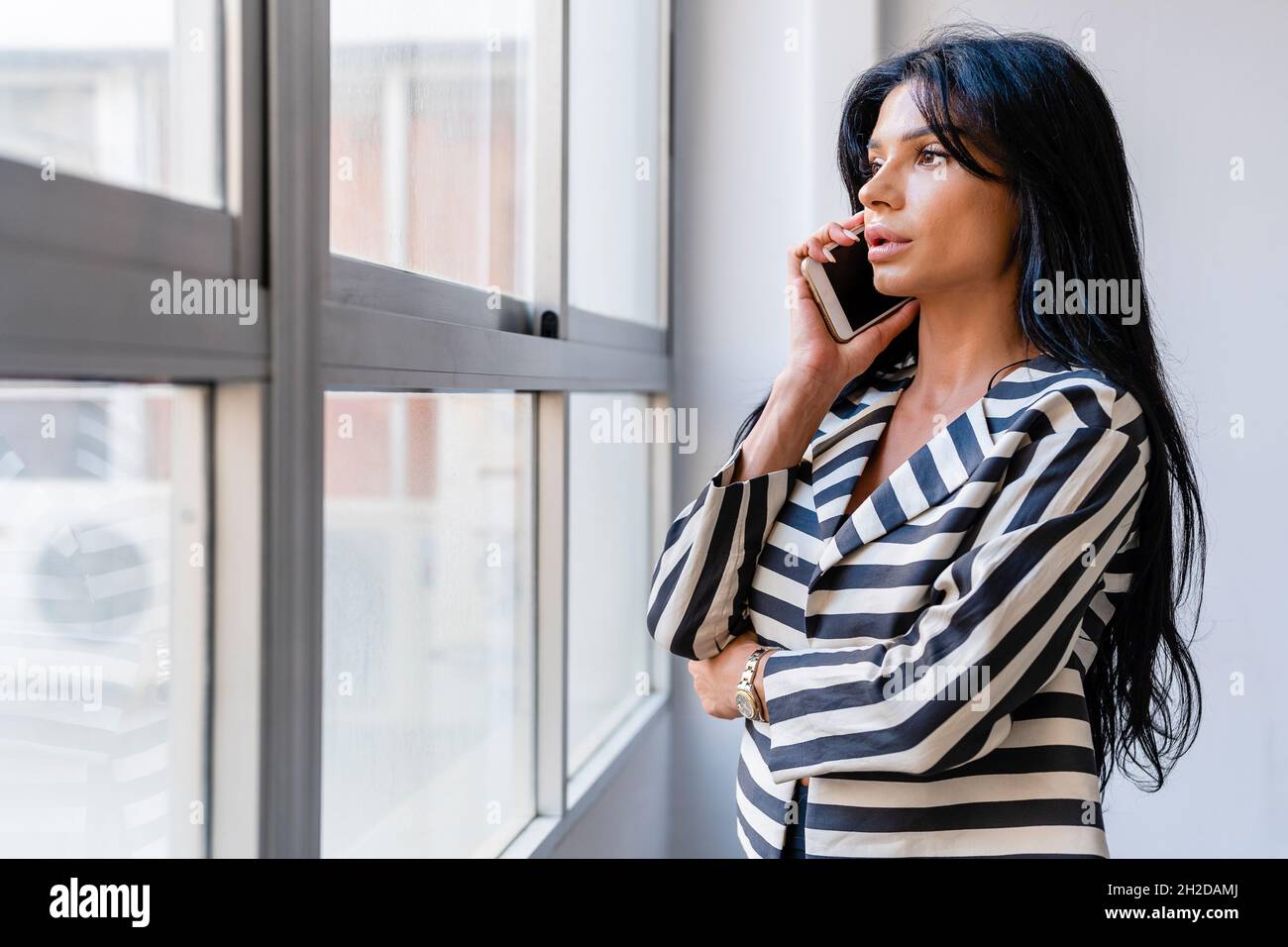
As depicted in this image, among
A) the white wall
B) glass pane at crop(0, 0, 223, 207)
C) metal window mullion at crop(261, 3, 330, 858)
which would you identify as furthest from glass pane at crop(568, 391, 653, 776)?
glass pane at crop(0, 0, 223, 207)

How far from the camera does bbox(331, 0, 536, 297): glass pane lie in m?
1.22

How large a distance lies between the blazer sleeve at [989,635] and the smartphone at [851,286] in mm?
372

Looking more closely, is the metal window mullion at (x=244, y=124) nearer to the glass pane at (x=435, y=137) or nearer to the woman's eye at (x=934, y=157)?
the glass pane at (x=435, y=137)

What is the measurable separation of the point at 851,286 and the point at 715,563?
42cm

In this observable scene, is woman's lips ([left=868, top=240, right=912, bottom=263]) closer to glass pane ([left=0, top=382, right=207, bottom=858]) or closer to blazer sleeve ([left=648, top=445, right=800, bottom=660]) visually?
blazer sleeve ([left=648, top=445, right=800, bottom=660])

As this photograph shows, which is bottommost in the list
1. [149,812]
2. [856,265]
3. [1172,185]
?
[149,812]

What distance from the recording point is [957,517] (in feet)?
3.48

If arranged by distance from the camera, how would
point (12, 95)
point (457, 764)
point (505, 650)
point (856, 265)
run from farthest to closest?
point (505, 650) < point (457, 764) < point (856, 265) < point (12, 95)

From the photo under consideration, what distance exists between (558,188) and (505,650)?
792 millimetres

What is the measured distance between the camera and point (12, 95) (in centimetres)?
77

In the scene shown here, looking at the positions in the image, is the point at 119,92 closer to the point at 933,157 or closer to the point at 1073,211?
the point at 933,157

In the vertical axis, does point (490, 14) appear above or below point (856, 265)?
above

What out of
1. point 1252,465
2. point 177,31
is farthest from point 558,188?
point 1252,465
